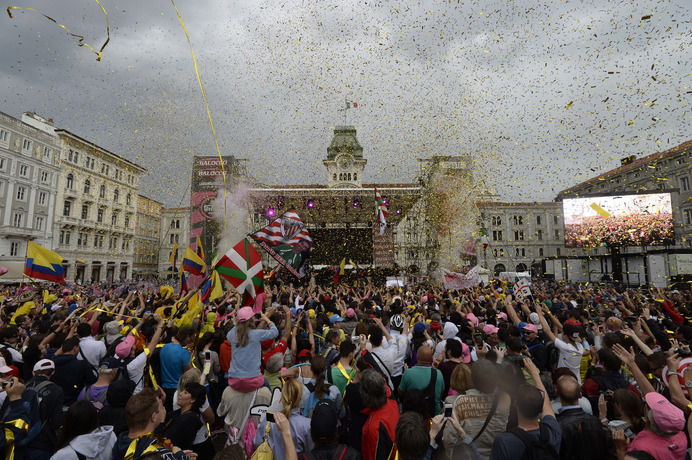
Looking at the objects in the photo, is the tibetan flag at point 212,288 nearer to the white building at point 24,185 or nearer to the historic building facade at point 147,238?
the white building at point 24,185

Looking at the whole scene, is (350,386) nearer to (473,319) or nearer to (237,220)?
(473,319)

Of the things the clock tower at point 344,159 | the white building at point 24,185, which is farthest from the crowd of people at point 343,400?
the clock tower at point 344,159

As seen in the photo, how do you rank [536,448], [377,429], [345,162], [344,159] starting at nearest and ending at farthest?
1. [536,448]
2. [377,429]
3. [344,159]
4. [345,162]

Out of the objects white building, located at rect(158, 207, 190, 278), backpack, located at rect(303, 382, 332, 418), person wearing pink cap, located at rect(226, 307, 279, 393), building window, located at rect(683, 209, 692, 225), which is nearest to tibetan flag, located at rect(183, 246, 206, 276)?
person wearing pink cap, located at rect(226, 307, 279, 393)

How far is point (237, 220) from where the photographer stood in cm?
3725

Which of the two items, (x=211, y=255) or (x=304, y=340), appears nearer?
(x=304, y=340)

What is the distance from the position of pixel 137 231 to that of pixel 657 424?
76.6m

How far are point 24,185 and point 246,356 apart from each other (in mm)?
51173

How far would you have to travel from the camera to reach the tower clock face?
59769 millimetres

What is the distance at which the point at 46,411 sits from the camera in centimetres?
360

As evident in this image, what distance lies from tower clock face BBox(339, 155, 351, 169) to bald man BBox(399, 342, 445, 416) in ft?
187

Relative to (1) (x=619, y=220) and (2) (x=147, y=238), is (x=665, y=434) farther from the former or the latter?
(2) (x=147, y=238)

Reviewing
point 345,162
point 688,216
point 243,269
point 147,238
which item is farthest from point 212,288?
point 147,238

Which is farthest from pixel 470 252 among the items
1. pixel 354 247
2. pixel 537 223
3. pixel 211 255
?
pixel 537 223
